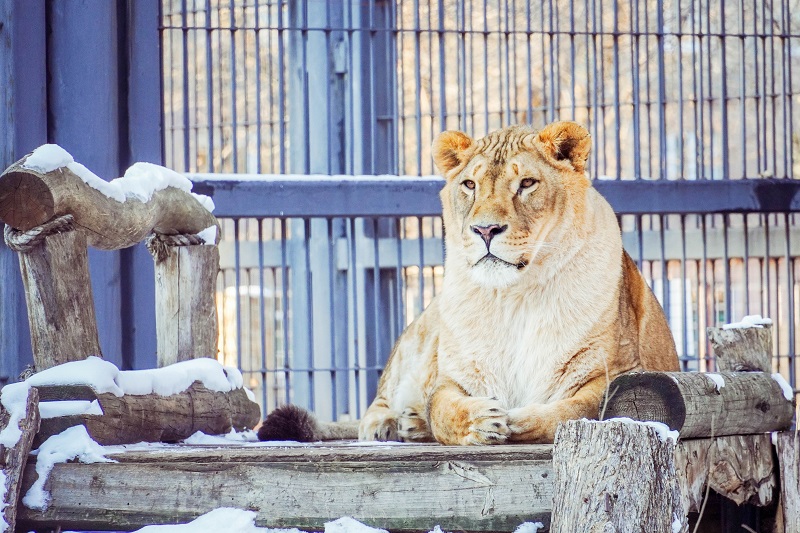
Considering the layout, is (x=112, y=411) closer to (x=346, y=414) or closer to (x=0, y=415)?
(x=0, y=415)

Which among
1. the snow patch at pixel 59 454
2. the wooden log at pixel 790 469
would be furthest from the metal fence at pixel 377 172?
the snow patch at pixel 59 454

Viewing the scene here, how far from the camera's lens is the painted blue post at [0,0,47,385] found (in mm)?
4660

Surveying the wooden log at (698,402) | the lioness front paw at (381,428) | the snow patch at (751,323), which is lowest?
the lioness front paw at (381,428)

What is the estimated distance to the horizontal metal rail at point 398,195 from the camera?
5.28 m

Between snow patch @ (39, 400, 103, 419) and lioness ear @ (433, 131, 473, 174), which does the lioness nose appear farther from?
snow patch @ (39, 400, 103, 419)

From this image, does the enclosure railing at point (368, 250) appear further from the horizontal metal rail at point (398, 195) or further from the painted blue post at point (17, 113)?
the painted blue post at point (17, 113)

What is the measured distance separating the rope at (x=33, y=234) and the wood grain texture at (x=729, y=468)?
1831 millimetres

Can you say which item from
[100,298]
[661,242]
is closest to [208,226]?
[100,298]

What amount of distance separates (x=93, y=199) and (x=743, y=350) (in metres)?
2.23

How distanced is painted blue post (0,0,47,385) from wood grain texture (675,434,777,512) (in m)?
2.91

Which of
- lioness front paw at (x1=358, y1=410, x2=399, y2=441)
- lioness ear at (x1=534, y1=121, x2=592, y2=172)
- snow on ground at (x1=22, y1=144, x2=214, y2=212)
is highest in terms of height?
lioness ear at (x1=534, y1=121, x2=592, y2=172)

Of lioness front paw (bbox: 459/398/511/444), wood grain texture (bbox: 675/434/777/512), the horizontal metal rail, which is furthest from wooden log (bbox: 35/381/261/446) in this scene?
wood grain texture (bbox: 675/434/777/512)

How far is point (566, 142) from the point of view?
3.60m

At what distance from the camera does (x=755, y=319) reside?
3.88 metres
